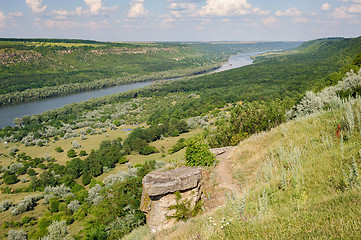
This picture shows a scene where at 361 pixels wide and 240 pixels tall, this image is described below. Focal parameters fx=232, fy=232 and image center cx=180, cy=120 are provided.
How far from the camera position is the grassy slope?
3.59m

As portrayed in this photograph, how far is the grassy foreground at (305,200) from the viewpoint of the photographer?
3631 mm

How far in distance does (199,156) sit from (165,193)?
9.53ft

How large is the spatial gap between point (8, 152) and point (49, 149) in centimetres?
752

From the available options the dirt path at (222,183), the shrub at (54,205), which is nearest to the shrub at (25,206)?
the shrub at (54,205)

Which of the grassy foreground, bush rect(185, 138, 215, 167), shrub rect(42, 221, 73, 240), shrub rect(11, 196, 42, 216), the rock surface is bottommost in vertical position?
shrub rect(11, 196, 42, 216)

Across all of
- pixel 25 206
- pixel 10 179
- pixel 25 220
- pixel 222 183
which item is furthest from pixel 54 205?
pixel 222 183

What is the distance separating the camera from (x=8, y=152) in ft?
148

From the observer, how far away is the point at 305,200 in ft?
15.5

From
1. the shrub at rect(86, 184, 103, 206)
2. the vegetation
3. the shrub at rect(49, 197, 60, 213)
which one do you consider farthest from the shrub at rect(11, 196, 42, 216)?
the vegetation

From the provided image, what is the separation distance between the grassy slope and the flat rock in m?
1.90

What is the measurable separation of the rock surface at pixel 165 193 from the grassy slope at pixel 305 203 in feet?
6.44

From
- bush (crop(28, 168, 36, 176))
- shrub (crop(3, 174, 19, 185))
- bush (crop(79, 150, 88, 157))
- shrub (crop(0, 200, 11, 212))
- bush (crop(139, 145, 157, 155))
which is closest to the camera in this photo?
shrub (crop(0, 200, 11, 212))

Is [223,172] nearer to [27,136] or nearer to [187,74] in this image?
[27,136]

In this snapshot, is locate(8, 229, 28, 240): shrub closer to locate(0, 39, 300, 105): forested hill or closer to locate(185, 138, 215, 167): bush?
locate(185, 138, 215, 167): bush
